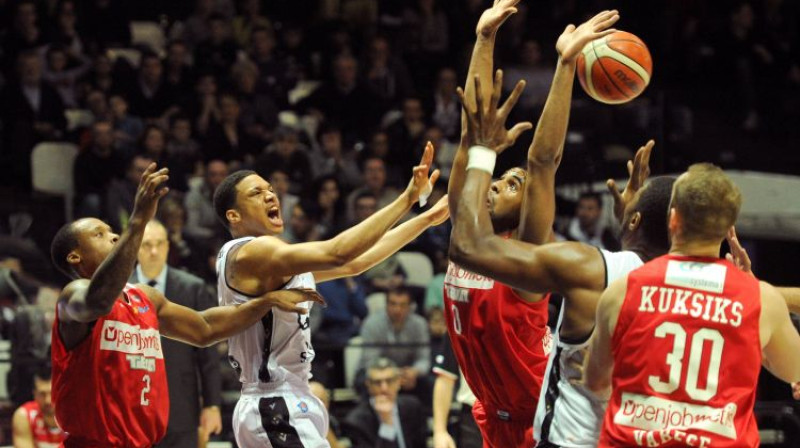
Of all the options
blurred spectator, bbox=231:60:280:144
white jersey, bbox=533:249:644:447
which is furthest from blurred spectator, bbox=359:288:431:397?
white jersey, bbox=533:249:644:447

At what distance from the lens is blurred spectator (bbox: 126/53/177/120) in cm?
1334

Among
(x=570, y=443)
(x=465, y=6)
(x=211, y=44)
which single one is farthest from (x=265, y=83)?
(x=570, y=443)

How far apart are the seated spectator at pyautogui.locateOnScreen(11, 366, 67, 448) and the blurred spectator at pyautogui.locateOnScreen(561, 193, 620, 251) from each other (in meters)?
5.47

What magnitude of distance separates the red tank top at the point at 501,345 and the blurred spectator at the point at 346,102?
8.49m

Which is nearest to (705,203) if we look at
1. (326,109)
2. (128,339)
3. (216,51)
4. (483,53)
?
(483,53)

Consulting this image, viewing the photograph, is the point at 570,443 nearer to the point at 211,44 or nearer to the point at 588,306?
the point at 588,306

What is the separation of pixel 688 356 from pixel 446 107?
1038cm

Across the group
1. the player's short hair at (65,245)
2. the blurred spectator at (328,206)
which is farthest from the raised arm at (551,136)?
the blurred spectator at (328,206)

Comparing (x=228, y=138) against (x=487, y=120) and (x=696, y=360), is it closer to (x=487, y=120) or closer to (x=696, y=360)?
(x=487, y=120)

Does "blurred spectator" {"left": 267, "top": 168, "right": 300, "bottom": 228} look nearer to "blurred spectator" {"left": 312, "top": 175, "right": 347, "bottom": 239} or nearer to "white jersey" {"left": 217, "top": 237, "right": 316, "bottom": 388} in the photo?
"blurred spectator" {"left": 312, "top": 175, "right": 347, "bottom": 239}

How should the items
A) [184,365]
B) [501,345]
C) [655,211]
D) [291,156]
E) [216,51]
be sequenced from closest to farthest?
[655,211], [501,345], [184,365], [291,156], [216,51]

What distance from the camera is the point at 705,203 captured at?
159 inches

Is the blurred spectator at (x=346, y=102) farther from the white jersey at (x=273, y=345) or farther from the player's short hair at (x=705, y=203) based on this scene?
the player's short hair at (x=705, y=203)

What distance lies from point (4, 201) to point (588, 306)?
8973mm
